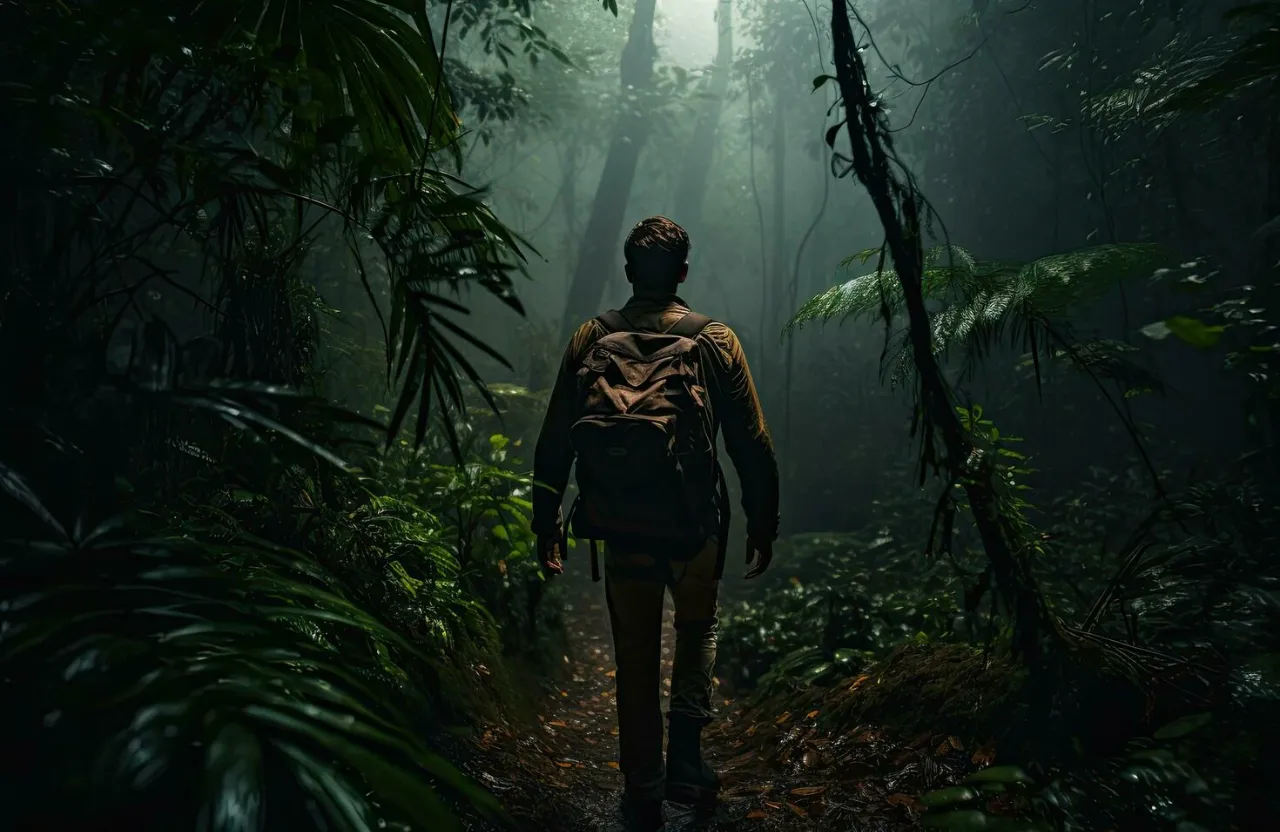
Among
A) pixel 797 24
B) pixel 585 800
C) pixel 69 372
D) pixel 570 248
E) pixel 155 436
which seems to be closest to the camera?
pixel 69 372

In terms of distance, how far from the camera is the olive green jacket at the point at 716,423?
287cm

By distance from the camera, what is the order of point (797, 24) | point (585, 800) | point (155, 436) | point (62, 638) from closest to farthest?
1. point (62, 638)
2. point (155, 436)
3. point (585, 800)
4. point (797, 24)

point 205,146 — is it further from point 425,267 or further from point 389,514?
point 389,514

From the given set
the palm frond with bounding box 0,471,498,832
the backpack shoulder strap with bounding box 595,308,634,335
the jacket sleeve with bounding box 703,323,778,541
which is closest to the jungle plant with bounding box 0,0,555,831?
the palm frond with bounding box 0,471,498,832

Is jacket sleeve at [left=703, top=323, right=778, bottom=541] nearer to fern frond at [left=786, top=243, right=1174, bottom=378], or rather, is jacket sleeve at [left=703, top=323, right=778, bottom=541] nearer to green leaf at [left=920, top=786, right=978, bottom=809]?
fern frond at [left=786, top=243, right=1174, bottom=378]

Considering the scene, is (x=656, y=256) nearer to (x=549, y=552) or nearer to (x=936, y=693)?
(x=549, y=552)

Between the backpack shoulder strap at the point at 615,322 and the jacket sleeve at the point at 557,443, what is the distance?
0.04m

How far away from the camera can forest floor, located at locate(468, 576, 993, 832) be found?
2.58 metres

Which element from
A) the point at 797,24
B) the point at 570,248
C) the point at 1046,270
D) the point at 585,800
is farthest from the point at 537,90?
the point at 585,800

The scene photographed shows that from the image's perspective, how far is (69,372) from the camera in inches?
49.1

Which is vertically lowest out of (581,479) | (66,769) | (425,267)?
(66,769)

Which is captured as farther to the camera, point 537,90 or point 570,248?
point 570,248

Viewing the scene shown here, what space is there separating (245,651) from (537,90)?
1664 centimetres

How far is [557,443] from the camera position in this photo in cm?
297
